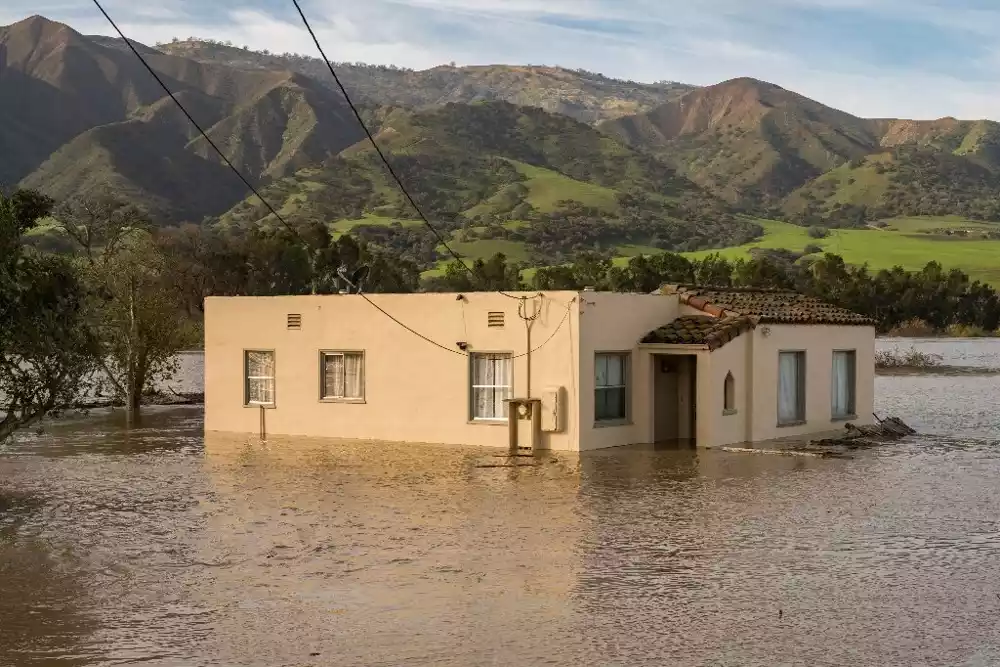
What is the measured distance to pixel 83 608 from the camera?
11719 millimetres

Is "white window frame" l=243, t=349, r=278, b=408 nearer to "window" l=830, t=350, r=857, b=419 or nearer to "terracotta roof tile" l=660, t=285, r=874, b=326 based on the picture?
"terracotta roof tile" l=660, t=285, r=874, b=326

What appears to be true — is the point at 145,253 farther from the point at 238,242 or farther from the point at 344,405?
the point at 238,242

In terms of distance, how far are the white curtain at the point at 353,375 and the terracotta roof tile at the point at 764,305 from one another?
6.30 meters

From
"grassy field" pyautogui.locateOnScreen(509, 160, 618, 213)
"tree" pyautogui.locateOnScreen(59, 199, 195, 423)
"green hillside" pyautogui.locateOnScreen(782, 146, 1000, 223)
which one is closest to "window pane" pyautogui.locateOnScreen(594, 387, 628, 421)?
"tree" pyautogui.locateOnScreen(59, 199, 195, 423)

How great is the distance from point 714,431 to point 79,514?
12.0 m

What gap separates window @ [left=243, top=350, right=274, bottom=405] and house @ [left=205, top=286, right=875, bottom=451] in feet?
0.11

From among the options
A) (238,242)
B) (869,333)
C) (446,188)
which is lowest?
(869,333)

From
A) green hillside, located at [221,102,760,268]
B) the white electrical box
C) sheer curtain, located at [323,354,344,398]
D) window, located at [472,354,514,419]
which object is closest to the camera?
the white electrical box

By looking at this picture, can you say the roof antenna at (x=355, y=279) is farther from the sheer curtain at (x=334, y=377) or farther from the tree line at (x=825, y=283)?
the tree line at (x=825, y=283)

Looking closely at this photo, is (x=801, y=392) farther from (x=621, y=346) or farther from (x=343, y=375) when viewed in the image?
(x=343, y=375)

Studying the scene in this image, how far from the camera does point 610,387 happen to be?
81.5ft

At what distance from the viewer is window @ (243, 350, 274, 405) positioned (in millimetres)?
28469

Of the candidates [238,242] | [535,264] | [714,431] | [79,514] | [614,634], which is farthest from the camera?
[535,264]

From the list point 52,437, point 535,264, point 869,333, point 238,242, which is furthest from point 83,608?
point 535,264
